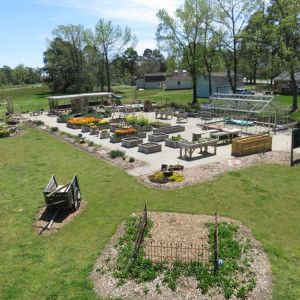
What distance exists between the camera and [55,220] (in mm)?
10156

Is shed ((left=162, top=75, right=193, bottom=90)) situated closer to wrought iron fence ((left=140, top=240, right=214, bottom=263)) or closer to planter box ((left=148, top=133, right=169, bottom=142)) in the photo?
planter box ((left=148, top=133, right=169, bottom=142))

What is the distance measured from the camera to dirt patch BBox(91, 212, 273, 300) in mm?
6514

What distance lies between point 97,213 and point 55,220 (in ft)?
4.90

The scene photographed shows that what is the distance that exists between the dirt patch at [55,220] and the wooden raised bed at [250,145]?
34.0ft

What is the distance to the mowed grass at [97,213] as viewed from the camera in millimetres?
7070

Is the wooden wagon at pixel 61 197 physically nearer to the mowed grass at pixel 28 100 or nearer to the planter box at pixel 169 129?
the planter box at pixel 169 129

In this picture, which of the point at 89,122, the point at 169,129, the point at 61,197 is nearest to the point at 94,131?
the point at 89,122

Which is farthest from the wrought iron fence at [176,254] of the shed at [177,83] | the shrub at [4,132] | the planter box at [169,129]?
the shed at [177,83]

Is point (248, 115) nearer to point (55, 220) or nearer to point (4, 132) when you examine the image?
point (55, 220)

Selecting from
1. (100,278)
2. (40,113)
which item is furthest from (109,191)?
Result: (40,113)

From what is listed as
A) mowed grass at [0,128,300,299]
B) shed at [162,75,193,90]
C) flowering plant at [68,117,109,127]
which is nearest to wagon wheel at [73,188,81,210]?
mowed grass at [0,128,300,299]

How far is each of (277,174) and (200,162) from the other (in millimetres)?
4155

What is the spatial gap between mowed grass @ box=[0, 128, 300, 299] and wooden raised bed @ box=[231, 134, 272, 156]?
2.57 meters

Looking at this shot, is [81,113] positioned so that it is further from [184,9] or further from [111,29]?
[111,29]
